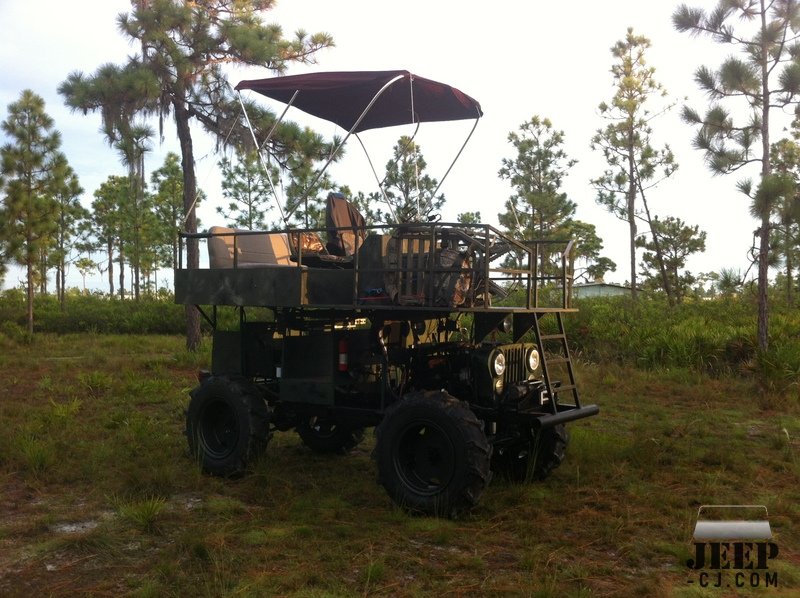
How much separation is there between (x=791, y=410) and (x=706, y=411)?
1219 mm

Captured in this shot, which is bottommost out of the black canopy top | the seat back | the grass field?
the grass field

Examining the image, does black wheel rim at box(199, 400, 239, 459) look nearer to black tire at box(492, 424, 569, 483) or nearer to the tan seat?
the tan seat

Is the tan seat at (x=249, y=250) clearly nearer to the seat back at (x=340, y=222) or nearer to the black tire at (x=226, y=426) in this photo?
the seat back at (x=340, y=222)

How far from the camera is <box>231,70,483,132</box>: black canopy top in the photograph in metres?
7.32

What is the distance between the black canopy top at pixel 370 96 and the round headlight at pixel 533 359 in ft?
8.94

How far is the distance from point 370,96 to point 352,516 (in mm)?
4492

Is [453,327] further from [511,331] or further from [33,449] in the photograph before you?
[33,449]

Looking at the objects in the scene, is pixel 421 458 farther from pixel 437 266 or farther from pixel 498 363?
pixel 437 266

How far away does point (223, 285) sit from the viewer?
7113mm

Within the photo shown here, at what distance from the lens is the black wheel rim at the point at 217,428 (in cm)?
738

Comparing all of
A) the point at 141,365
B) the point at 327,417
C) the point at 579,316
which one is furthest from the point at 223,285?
the point at 579,316

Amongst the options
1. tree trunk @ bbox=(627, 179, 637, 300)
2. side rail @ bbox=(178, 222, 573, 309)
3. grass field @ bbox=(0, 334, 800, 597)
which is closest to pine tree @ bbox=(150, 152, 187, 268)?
tree trunk @ bbox=(627, 179, 637, 300)

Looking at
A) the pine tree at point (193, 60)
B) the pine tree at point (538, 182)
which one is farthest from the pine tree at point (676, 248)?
the pine tree at point (193, 60)

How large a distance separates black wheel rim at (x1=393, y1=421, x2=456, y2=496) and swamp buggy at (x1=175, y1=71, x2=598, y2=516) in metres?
0.01
